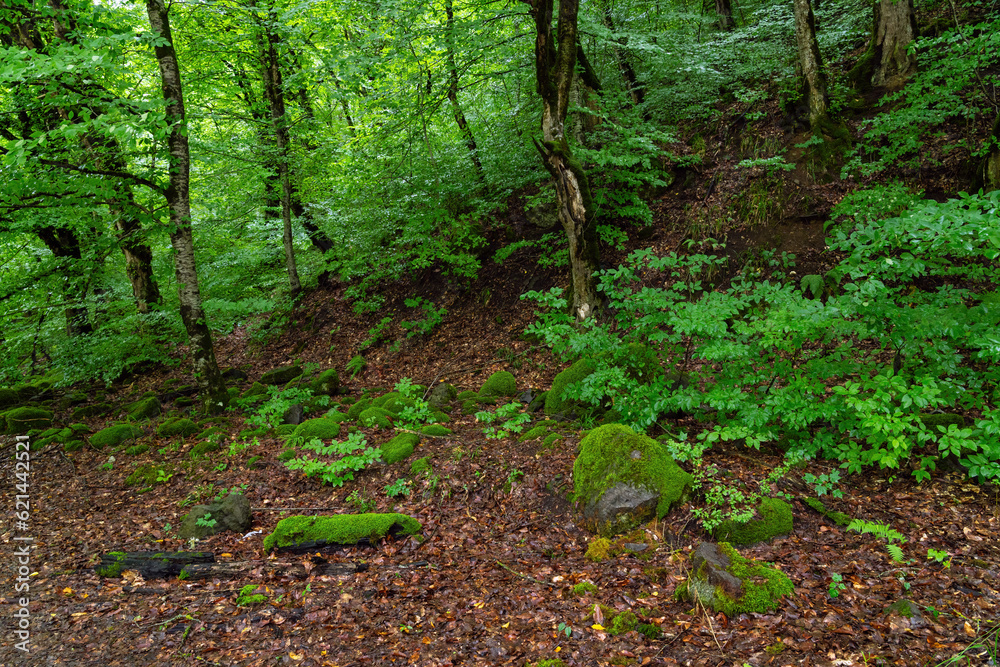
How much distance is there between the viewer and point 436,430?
718cm

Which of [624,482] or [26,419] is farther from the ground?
[26,419]

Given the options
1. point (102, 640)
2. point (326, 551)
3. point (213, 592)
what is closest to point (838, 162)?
point (326, 551)

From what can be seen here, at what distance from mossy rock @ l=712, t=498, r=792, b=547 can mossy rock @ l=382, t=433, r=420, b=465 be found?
375 cm

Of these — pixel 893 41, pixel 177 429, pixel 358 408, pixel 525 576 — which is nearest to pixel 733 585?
pixel 525 576

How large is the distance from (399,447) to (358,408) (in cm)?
211

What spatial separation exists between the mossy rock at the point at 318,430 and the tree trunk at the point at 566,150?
4.17 metres

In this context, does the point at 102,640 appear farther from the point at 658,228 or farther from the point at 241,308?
the point at 658,228

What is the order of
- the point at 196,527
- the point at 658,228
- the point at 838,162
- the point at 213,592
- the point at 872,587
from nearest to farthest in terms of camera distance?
the point at 872,587, the point at 213,592, the point at 196,527, the point at 838,162, the point at 658,228

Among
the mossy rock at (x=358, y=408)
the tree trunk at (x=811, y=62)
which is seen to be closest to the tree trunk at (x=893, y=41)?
the tree trunk at (x=811, y=62)

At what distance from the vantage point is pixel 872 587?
3703 mm

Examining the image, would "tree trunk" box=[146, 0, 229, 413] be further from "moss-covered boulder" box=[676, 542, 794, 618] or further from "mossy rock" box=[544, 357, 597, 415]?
"moss-covered boulder" box=[676, 542, 794, 618]

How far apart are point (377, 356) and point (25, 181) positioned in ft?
21.0

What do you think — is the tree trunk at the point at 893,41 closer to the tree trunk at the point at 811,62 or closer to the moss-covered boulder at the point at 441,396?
the tree trunk at the point at 811,62

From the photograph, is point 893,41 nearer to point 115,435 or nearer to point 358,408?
point 358,408
